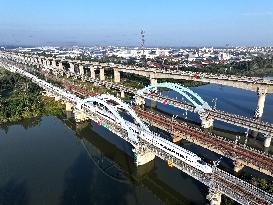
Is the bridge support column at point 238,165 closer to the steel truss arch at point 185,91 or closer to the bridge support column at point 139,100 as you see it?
the steel truss arch at point 185,91

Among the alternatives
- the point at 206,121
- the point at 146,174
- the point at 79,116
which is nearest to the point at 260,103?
the point at 206,121

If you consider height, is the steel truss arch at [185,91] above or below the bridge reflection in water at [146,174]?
above

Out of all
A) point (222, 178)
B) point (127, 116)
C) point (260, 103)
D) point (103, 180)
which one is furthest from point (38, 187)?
point (260, 103)

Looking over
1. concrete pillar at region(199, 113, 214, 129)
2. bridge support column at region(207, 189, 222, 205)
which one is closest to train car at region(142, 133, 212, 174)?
bridge support column at region(207, 189, 222, 205)

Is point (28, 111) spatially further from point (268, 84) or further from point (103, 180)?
point (268, 84)

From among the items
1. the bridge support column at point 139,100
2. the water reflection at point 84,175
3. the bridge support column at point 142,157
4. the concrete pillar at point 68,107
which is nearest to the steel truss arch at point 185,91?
the bridge support column at point 139,100

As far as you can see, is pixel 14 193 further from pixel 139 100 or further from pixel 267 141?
pixel 139 100

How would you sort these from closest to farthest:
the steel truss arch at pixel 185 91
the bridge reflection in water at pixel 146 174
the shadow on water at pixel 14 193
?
the shadow on water at pixel 14 193
the bridge reflection in water at pixel 146 174
the steel truss arch at pixel 185 91

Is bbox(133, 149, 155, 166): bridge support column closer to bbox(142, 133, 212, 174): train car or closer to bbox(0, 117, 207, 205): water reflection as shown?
bbox(0, 117, 207, 205): water reflection
